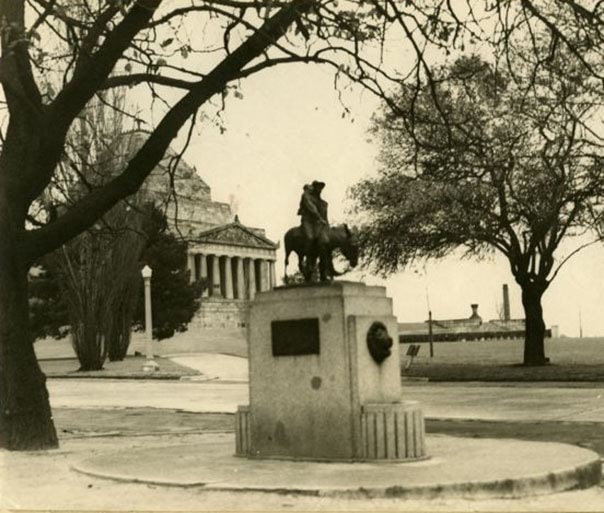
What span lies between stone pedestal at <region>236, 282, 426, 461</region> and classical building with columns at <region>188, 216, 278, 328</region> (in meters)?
75.3

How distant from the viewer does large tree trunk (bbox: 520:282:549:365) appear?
31125 millimetres

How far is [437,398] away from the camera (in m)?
20.4

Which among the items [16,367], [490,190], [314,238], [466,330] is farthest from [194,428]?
[466,330]

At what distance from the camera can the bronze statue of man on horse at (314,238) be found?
10258mm

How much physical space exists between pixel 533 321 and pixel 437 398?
11655 millimetres

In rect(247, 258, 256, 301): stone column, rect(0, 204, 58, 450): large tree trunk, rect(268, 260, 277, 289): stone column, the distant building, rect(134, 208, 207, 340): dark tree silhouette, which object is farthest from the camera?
rect(268, 260, 277, 289): stone column

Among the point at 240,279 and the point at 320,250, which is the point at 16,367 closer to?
the point at 320,250

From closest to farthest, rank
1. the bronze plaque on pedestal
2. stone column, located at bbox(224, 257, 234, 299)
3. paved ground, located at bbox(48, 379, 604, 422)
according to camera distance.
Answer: the bronze plaque on pedestal
paved ground, located at bbox(48, 379, 604, 422)
stone column, located at bbox(224, 257, 234, 299)

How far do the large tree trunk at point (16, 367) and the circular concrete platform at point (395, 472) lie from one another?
6.37 feet

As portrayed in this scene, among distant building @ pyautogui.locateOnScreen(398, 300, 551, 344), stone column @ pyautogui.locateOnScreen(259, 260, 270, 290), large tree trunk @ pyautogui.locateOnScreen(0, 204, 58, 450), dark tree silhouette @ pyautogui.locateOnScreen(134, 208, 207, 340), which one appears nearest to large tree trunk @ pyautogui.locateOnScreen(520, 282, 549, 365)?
large tree trunk @ pyautogui.locateOnScreen(0, 204, 58, 450)

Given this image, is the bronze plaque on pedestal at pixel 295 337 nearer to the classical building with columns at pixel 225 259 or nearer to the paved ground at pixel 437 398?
the paved ground at pixel 437 398

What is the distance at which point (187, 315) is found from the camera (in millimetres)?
57625

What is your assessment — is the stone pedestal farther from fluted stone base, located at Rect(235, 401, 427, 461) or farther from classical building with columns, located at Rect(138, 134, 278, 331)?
classical building with columns, located at Rect(138, 134, 278, 331)

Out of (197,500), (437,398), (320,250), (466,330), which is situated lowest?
(197,500)
